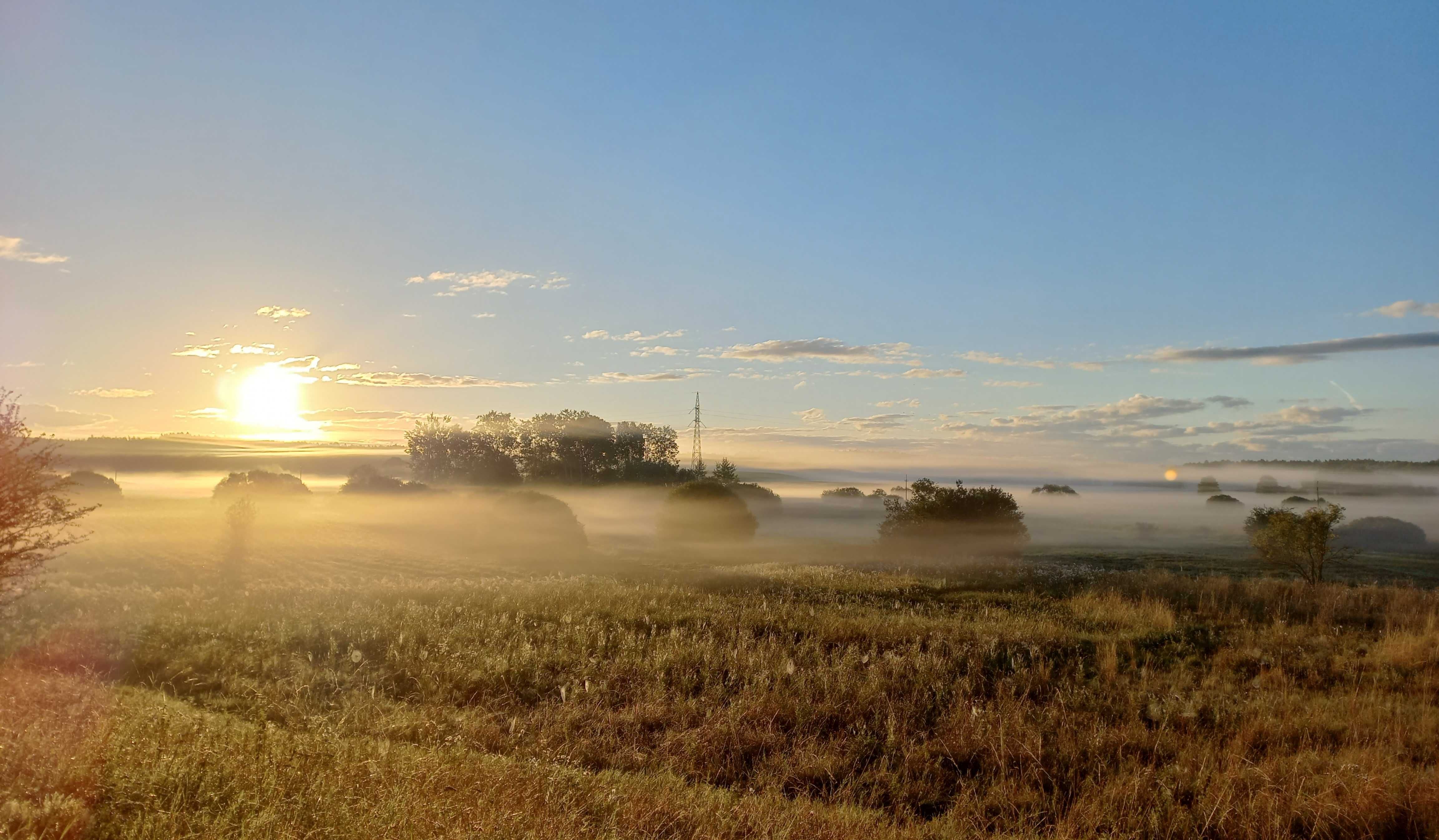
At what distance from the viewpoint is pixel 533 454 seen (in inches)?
3201

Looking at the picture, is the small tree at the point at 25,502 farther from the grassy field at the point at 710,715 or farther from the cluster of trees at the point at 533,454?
the cluster of trees at the point at 533,454

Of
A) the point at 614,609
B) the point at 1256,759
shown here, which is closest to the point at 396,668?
the point at 614,609

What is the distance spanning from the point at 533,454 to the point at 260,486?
2621cm

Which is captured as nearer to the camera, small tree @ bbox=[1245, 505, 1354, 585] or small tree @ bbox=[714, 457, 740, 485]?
small tree @ bbox=[1245, 505, 1354, 585]

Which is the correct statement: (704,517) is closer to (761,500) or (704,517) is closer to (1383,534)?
(761,500)

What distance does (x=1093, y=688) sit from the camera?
12.1m

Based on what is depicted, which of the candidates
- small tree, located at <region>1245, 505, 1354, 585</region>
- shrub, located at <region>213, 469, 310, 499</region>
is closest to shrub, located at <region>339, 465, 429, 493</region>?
shrub, located at <region>213, 469, 310, 499</region>

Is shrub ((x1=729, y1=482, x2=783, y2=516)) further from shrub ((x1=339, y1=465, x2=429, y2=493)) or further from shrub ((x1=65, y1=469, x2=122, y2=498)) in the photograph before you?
shrub ((x1=65, y1=469, x2=122, y2=498))

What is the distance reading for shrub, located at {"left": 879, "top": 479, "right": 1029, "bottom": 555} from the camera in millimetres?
40906

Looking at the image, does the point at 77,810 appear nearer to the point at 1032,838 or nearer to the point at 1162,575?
the point at 1032,838

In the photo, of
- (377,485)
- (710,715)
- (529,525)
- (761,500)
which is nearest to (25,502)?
(710,715)

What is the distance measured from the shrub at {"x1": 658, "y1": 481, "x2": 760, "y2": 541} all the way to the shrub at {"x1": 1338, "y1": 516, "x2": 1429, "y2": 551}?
130 feet

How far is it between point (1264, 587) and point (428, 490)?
177ft

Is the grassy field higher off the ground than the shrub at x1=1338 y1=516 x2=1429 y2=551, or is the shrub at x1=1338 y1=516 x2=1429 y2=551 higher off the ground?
the grassy field
